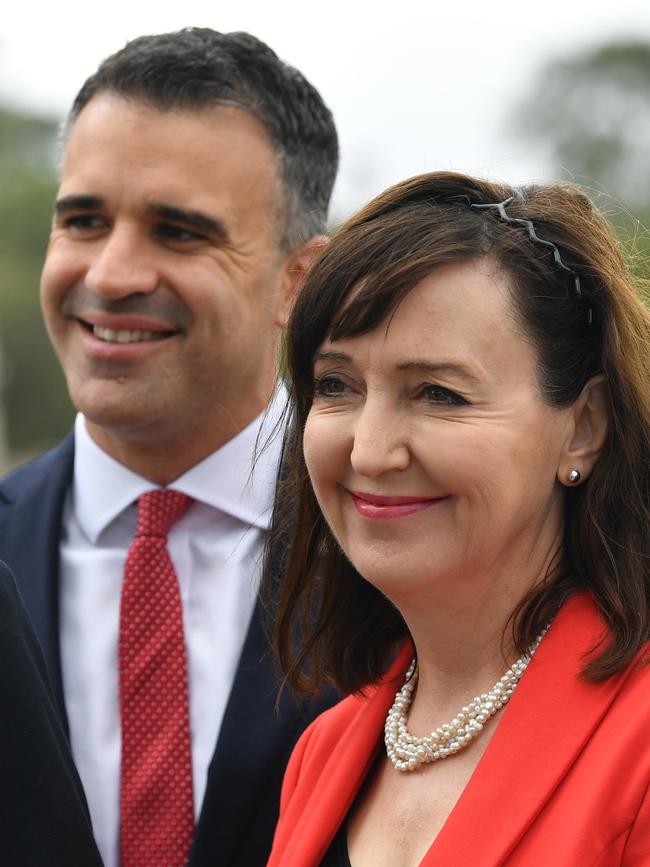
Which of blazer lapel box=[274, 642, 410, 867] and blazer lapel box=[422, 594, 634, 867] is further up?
blazer lapel box=[422, 594, 634, 867]

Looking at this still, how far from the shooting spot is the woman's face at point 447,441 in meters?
2.29

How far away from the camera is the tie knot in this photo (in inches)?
141

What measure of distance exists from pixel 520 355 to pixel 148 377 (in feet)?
4.86

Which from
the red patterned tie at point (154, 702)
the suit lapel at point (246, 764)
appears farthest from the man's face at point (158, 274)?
the suit lapel at point (246, 764)

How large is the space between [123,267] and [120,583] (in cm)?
76

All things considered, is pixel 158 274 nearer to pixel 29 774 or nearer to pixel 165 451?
pixel 165 451

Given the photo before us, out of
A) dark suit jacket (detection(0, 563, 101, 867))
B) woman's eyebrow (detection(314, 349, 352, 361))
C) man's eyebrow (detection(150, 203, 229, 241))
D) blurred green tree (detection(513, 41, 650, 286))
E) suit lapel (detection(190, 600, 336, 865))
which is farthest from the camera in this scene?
blurred green tree (detection(513, 41, 650, 286))

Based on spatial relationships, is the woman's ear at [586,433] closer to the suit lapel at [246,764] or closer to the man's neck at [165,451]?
the suit lapel at [246,764]

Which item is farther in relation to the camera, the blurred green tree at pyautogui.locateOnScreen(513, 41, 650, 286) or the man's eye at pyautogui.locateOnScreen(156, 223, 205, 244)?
the blurred green tree at pyautogui.locateOnScreen(513, 41, 650, 286)

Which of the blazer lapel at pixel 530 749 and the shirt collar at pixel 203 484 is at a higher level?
the blazer lapel at pixel 530 749

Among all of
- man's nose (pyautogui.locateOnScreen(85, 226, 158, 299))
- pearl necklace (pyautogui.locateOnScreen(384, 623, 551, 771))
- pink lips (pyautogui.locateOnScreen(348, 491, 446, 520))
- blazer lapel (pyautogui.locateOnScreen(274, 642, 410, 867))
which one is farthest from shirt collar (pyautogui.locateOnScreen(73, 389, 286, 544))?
pink lips (pyautogui.locateOnScreen(348, 491, 446, 520))

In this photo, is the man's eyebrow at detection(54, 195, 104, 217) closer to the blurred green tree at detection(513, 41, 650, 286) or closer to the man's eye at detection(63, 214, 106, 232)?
the man's eye at detection(63, 214, 106, 232)

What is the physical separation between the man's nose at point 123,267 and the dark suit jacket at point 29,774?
1.16 m

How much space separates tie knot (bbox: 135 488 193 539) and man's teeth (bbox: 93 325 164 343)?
37 cm
